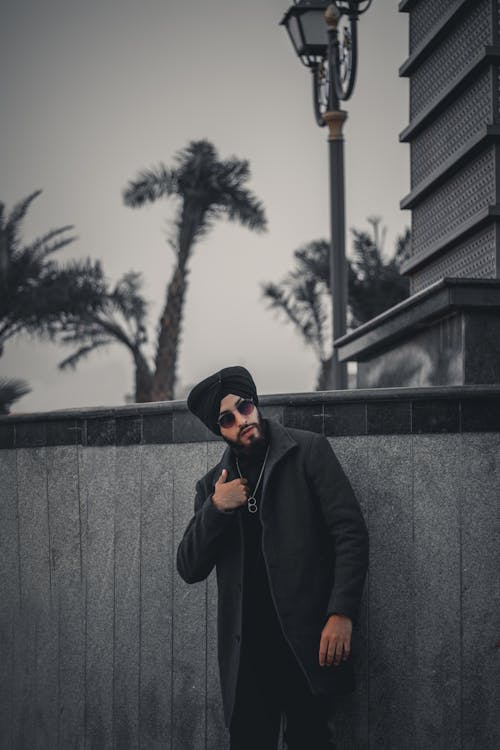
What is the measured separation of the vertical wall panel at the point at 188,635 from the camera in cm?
492

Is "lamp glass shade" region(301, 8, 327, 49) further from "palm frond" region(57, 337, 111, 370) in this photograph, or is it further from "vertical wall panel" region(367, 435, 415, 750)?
"palm frond" region(57, 337, 111, 370)

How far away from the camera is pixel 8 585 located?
5.92m

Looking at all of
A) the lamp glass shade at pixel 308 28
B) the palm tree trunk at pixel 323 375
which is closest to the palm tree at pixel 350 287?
the palm tree trunk at pixel 323 375

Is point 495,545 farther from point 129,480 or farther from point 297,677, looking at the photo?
point 129,480

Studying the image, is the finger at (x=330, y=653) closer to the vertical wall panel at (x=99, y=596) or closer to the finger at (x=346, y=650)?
the finger at (x=346, y=650)

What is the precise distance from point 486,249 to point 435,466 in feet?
6.25

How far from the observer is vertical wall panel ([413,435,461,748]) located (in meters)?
4.48

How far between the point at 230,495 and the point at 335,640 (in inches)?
25.6

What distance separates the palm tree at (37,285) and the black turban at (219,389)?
58.2 feet

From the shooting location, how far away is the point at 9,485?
596 cm

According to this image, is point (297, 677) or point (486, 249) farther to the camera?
point (486, 249)

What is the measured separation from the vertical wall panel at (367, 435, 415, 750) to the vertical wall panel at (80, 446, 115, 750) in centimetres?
141

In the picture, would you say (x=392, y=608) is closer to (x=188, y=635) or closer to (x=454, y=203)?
(x=188, y=635)

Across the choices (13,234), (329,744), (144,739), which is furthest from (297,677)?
(13,234)
